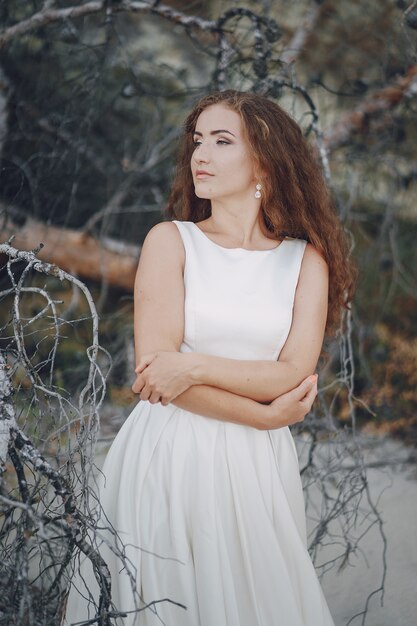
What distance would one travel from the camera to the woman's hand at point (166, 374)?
1.89 m

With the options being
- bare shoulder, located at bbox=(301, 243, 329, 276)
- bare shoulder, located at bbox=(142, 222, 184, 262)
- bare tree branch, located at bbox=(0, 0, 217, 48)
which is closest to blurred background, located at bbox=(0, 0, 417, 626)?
bare tree branch, located at bbox=(0, 0, 217, 48)

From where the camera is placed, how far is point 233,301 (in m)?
2.03

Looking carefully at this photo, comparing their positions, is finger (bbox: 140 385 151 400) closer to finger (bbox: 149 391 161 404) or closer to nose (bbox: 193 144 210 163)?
finger (bbox: 149 391 161 404)

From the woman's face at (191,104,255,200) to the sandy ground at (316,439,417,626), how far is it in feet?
3.91

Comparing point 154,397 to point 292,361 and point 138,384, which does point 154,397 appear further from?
point 292,361

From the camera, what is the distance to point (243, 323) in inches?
79.4

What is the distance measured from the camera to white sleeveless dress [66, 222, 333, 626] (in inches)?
75.4

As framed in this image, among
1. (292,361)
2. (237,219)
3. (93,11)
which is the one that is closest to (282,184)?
(237,219)

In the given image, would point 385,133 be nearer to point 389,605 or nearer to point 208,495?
point 389,605

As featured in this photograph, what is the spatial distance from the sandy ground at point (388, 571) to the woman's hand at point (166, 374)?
1.10 metres

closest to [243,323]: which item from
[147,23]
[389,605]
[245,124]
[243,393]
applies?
[243,393]

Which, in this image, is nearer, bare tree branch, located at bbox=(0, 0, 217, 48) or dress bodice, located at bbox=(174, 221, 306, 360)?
dress bodice, located at bbox=(174, 221, 306, 360)

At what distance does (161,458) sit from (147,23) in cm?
419

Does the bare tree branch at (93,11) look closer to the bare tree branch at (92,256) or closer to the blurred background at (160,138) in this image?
the blurred background at (160,138)
